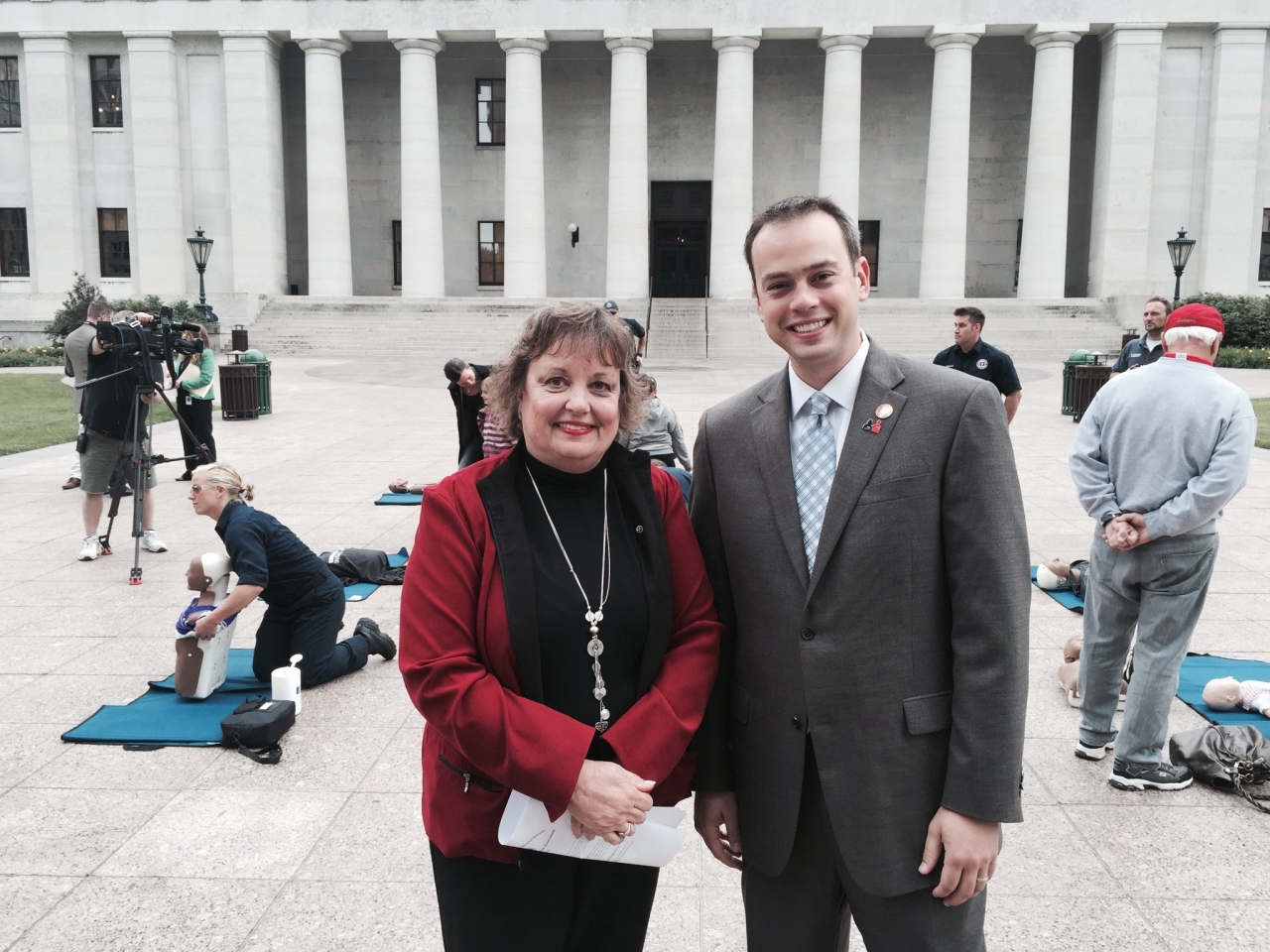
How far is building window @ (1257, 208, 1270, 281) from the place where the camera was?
39406mm

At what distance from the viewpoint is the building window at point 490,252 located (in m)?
44.4

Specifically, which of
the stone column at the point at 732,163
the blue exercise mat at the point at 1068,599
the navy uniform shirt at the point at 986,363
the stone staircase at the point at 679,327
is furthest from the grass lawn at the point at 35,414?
the stone column at the point at 732,163

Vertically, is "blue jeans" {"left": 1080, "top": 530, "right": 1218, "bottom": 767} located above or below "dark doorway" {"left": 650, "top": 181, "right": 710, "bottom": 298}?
below

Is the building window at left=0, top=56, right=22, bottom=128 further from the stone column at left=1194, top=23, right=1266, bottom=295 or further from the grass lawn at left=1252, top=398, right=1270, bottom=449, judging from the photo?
the stone column at left=1194, top=23, right=1266, bottom=295

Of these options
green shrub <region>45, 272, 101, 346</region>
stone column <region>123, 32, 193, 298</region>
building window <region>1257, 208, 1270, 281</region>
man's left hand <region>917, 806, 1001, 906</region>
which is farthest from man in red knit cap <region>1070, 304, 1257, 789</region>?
stone column <region>123, 32, 193, 298</region>

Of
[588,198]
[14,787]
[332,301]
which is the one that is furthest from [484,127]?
[14,787]

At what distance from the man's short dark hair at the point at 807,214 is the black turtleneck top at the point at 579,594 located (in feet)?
2.32

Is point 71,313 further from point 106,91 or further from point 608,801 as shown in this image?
point 608,801

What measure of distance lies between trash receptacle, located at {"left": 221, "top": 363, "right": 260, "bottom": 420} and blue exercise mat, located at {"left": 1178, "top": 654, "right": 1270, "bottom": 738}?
55.5 ft

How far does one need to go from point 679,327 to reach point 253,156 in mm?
18359

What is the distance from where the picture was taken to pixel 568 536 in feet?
8.30

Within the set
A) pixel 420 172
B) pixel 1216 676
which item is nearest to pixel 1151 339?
pixel 1216 676

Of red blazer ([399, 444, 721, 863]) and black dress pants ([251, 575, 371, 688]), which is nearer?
red blazer ([399, 444, 721, 863])

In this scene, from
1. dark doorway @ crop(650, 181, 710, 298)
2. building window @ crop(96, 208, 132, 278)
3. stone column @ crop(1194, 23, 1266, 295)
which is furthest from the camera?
dark doorway @ crop(650, 181, 710, 298)
